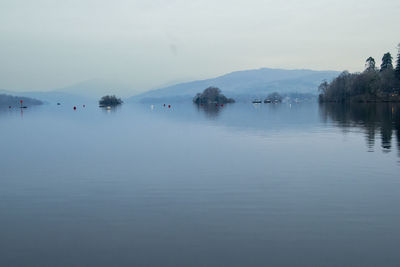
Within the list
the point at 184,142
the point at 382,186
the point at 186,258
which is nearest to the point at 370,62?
the point at 184,142

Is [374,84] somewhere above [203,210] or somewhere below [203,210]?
above

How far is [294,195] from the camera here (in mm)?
17109

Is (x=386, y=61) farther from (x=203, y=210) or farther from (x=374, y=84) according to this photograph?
(x=203, y=210)

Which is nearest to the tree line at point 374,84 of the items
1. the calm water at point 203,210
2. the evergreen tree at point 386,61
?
the evergreen tree at point 386,61

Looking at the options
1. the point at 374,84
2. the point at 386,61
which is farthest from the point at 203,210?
the point at 386,61

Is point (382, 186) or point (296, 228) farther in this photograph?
point (382, 186)

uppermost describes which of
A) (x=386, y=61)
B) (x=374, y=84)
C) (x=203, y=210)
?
(x=386, y=61)

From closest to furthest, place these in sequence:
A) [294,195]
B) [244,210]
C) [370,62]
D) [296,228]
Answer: [296,228] → [244,210] → [294,195] → [370,62]

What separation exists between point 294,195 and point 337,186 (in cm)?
319

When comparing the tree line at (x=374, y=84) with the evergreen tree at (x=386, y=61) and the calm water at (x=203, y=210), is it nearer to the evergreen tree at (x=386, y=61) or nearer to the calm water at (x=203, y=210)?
the evergreen tree at (x=386, y=61)

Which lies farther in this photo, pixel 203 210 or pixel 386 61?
pixel 386 61

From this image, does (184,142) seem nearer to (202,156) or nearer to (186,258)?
(202,156)

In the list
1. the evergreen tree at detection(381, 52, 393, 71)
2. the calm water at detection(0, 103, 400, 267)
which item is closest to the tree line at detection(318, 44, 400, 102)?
the evergreen tree at detection(381, 52, 393, 71)

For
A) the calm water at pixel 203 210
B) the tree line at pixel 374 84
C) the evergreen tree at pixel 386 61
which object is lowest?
the calm water at pixel 203 210
